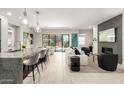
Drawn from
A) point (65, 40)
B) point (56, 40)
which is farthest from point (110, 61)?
point (56, 40)

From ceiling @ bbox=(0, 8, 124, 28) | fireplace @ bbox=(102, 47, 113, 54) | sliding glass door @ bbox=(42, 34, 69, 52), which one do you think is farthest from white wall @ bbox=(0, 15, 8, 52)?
sliding glass door @ bbox=(42, 34, 69, 52)

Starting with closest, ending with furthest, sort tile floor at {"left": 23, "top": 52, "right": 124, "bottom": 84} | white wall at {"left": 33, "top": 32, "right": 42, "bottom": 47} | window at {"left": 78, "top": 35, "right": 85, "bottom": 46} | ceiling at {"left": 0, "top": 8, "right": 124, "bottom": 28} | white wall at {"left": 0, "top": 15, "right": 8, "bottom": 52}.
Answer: tile floor at {"left": 23, "top": 52, "right": 124, "bottom": 84}
ceiling at {"left": 0, "top": 8, "right": 124, "bottom": 28}
white wall at {"left": 0, "top": 15, "right": 8, "bottom": 52}
white wall at {"left": 33, "top": 32, "right": 42, "bottom": 47}
window at {"left": 78, "top": 35, "right": 85, "bottom": 46}

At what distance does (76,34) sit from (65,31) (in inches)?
50.4

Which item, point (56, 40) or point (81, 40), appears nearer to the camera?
point (81, 40)

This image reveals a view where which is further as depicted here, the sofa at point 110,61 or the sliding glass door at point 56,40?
the sliding glass door at point 56,40

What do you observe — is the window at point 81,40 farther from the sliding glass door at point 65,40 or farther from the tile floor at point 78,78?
the tile floor at point 78,78

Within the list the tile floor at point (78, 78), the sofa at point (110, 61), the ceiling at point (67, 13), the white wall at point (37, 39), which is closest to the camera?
the tile floor at point (78, 78)

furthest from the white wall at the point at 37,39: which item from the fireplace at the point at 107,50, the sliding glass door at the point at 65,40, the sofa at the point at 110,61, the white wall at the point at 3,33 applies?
the sofa at the point at 110,61

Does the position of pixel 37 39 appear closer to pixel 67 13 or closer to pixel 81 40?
pixel 81 40

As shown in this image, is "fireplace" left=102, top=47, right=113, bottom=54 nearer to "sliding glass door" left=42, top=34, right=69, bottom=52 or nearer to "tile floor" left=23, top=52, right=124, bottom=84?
"tile floor" left=23, top=52, right=124, bottom=84

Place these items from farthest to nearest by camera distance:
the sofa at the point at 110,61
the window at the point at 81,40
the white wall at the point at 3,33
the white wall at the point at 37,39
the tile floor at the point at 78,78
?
1. the window at the point at 81,40
2. the white wall at the point at 37,39
3. the white wall at the point at 3,33
4. the sofa at the point at 110,61
5. the tile floor at the point at 78,78
